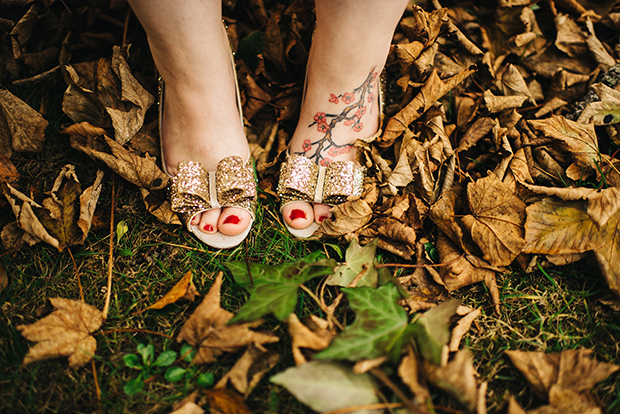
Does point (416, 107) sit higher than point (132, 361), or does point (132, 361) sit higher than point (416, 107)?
point (416, 107)

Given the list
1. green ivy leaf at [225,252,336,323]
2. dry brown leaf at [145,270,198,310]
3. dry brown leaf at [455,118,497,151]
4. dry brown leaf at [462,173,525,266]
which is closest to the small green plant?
dry brown leaf at [145,270,198,310]

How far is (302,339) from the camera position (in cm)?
85

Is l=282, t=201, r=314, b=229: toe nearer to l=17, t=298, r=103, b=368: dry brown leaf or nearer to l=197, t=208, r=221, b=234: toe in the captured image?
l=197, t=208, r=221, b=234: toe

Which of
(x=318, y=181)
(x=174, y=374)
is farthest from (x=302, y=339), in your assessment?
(x=318, y=181)

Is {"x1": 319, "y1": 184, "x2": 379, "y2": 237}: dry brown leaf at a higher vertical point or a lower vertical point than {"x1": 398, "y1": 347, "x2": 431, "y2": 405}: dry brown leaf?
higher

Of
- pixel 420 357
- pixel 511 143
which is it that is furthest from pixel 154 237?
pixel 511 143

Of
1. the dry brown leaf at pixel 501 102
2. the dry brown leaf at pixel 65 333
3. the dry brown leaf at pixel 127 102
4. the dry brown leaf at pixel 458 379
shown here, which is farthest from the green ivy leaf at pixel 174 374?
the dry brown leaf at pixel 501 102

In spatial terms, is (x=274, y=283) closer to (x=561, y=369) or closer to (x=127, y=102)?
(x=561, y=369)

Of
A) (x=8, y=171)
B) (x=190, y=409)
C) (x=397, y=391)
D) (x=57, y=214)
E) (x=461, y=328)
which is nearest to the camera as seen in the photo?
(x=397, y=391)

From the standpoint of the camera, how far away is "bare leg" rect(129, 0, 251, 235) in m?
0.93

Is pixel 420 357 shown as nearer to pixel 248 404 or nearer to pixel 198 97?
pixel 248 404

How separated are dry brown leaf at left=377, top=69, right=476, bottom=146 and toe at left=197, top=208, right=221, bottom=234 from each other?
0.67m

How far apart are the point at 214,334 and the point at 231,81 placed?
85cm

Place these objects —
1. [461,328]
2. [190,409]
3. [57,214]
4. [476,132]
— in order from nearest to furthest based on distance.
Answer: [190,409] < [461,328] < [57,214] < [476,132]
